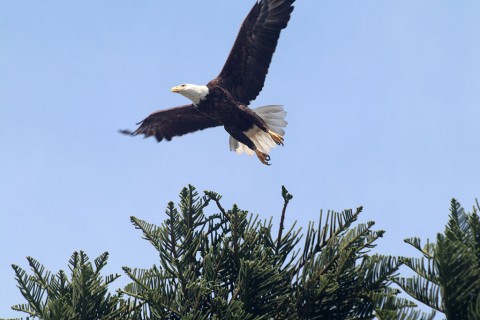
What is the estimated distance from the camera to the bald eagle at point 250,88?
1301cm

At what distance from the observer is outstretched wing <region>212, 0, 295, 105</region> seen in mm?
12953

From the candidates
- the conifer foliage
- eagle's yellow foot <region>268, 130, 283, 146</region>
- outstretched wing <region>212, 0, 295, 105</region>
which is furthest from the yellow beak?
the conifer foliage

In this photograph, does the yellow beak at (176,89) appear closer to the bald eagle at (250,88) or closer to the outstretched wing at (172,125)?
the bald eagle at (250,88)

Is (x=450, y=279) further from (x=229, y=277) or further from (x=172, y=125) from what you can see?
(x=172, y=125)

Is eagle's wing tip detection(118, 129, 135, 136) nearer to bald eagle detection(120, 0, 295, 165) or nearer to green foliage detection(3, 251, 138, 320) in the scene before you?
bald eagle detection(120, 0, 295, 165)

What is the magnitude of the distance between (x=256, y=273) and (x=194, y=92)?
7.29 m

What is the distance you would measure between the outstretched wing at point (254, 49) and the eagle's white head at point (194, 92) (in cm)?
41

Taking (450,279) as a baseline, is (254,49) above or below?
above

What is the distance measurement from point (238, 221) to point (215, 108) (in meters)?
6.63

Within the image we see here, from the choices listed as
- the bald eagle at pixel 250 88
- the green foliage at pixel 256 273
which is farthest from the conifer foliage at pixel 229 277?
the bald eagle at pixel 250 88

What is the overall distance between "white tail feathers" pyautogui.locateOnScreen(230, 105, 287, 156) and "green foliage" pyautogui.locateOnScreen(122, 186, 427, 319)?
654 centimetres

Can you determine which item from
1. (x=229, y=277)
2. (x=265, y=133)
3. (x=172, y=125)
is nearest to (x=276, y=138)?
(x=265, y=133)

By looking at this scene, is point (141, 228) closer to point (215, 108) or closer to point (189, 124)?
point (215, 108)

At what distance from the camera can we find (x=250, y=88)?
538 inches
